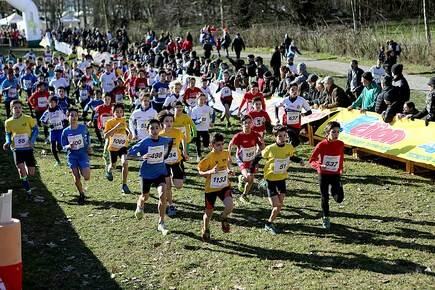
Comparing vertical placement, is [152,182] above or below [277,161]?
below

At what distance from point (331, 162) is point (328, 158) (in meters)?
0.08

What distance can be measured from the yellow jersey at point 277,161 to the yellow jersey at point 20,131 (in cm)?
512

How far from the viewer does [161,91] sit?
58.9 ft

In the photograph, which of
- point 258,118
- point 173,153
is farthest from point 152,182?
point 258,118

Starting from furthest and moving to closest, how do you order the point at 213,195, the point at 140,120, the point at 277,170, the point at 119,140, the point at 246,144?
the point at 140,120 → the point at 119,140 → the point at 246,144 → the point at 277,170 → the point at 213,195

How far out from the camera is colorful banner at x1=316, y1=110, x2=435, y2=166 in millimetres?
12391

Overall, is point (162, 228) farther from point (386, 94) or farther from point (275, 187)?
point (386, 94)

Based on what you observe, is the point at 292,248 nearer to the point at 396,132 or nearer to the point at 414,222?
the point at 414,222

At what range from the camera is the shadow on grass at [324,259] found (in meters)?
8.16

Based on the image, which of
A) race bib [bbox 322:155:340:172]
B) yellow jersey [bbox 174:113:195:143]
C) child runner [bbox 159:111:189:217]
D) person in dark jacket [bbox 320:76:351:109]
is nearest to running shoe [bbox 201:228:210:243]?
child runner [bbox 159:111:189:217]

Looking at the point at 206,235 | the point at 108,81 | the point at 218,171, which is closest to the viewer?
the point at 218,171

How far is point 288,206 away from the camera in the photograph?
11.2m

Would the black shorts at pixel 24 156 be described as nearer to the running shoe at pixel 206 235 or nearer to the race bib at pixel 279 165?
the running shoe at pixel 206 235

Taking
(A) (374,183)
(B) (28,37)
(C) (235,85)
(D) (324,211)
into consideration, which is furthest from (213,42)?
(D) (324,211)
